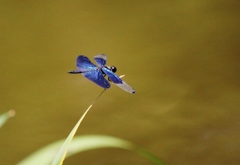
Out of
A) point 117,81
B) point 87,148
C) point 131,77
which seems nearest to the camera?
point 87,148

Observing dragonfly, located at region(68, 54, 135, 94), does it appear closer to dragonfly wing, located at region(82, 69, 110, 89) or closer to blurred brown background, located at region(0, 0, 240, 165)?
dragonfly wing, located at region(82, 69, 110, 89)

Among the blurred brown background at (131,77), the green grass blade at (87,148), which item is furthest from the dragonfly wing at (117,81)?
the blurred brown background at (131,77)

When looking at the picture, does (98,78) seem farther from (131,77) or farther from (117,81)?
(131,77)

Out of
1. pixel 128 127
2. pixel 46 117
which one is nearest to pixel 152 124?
pixel 128 127

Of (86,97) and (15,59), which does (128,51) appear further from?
(15,59)

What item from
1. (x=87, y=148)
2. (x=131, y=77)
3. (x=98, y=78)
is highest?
(x=131, y=77)

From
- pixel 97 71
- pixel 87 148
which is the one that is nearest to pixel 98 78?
pixel 97 71

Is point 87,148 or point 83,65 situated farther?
point 83,65
